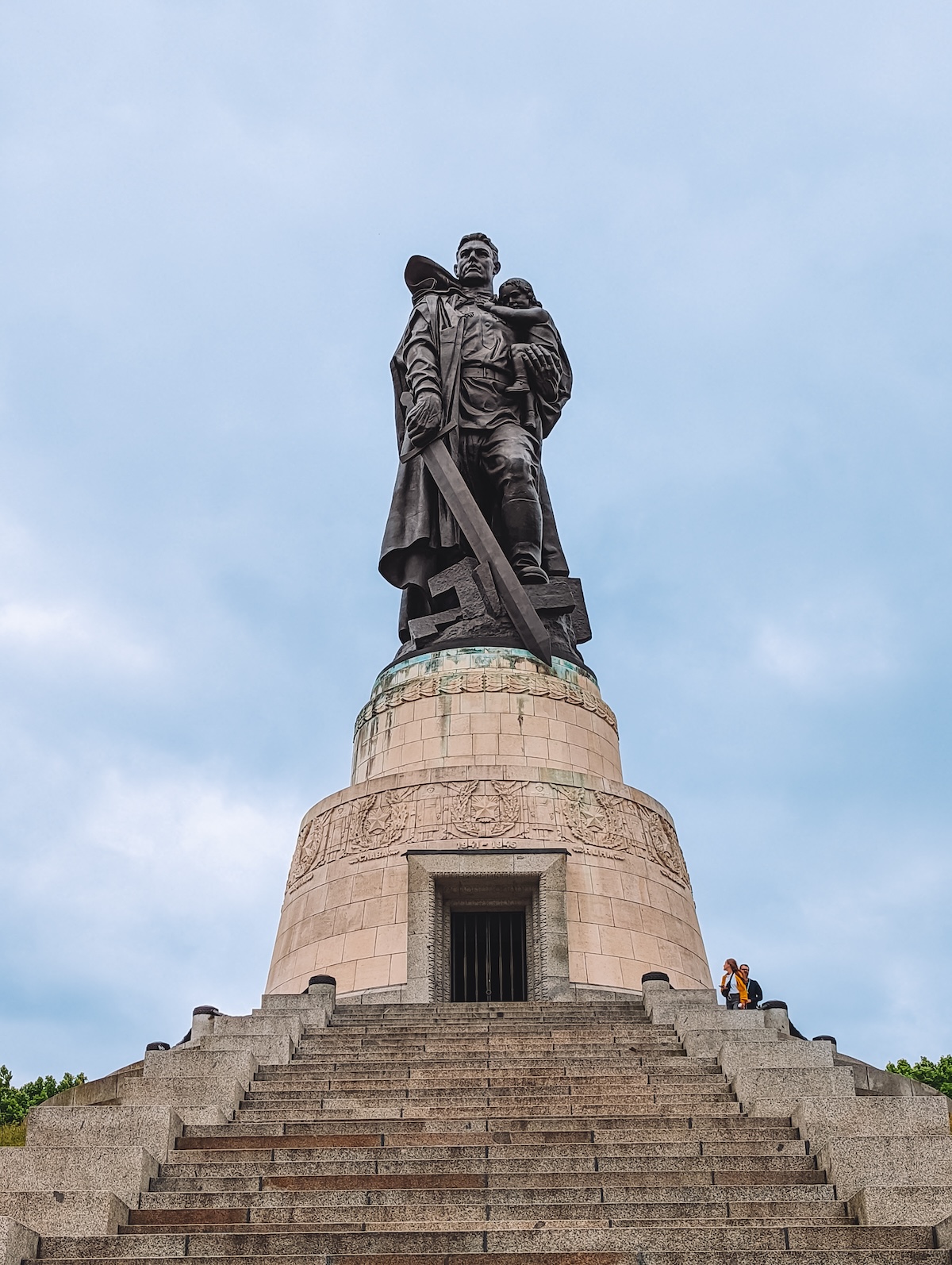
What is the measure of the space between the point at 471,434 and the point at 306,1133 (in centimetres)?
1529

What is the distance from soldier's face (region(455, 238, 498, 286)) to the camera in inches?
1026

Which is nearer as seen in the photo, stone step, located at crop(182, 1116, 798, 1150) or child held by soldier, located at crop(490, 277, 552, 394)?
stone step, located at crop(182, 1116, 798, 1150)

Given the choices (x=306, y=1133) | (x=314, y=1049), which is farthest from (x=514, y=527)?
(x=306, y=1133)

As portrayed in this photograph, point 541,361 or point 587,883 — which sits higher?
point 541,361

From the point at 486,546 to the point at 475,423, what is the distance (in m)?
2.73

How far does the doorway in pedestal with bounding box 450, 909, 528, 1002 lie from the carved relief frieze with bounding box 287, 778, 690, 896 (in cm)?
119

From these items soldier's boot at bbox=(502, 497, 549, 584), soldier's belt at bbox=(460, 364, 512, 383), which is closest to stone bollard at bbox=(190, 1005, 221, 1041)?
soldier's boot at bbox=(502, 497, 549, 584)

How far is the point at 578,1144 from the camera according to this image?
34.7 ft

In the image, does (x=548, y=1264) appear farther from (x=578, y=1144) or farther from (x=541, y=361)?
(x=541, y=361)

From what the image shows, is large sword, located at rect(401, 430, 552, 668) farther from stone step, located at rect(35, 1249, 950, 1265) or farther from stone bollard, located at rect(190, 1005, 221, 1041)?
stone step, located at rect(35, 1249, 950, 1265)

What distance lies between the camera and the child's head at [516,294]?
25812 millimetres

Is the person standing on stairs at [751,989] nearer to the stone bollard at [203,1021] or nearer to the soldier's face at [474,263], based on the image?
the stone bollard at [203,1021]

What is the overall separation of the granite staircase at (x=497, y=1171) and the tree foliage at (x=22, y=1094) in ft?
42.1

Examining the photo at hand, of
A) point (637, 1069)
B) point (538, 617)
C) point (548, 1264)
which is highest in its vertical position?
point (538, 617)
